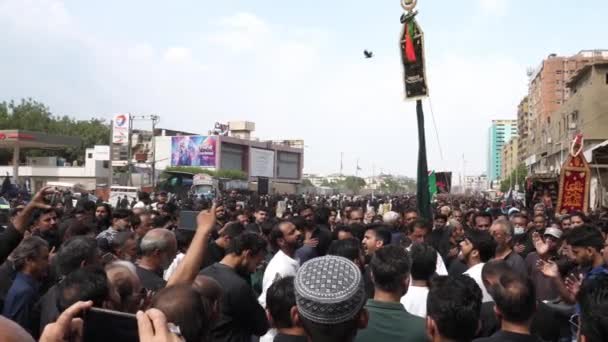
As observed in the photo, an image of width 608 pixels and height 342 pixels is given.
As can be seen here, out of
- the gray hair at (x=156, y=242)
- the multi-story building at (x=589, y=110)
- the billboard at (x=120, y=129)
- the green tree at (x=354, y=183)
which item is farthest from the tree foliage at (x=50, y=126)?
the green tree at (x=354, y=183)

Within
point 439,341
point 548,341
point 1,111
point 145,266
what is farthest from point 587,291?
point 1,111

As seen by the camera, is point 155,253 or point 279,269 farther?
point 279,269

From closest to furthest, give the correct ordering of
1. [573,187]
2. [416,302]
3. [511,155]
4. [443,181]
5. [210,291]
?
[210,291]
[416,302]
[573,187]
[443,181]
[511,155]

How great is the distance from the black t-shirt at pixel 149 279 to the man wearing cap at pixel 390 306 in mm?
1584

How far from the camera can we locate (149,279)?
4355 millimetres

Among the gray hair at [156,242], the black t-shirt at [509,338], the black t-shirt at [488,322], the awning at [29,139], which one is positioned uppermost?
the awning at [29,139]

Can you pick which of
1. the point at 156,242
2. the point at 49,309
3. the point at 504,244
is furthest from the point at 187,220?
the point at 504,244

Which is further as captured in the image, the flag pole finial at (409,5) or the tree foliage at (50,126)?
the tree foliage at (50,126)

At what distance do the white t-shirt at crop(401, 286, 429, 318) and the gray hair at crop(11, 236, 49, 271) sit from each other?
2.64 meters

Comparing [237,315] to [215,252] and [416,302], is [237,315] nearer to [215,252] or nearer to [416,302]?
[416,302]

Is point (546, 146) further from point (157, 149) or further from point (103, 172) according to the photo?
point (157, 149)

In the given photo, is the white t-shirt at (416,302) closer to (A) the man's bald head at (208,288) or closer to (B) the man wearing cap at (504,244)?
(A) the man's bald head at (208,288)

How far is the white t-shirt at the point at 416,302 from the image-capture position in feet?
13.6

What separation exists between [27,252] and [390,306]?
8.75 feet
